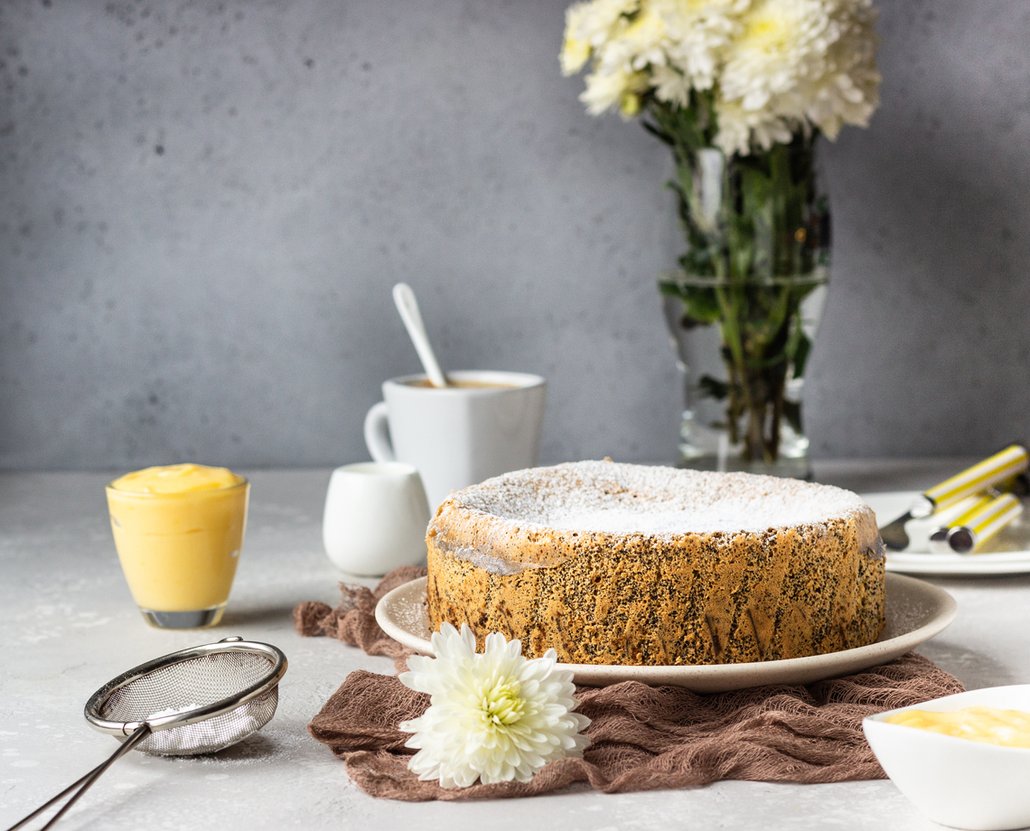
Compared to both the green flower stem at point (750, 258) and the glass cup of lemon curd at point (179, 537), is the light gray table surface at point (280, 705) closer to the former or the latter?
the glass cup of lemon curd at point (179, 537)

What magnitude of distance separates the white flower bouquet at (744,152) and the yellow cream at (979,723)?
2.84 feet

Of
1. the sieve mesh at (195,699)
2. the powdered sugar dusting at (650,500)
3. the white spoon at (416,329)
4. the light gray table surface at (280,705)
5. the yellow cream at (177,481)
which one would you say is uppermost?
the white spoon at (416,329)

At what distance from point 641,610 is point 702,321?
0.78 meters

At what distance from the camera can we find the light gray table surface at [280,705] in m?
0.72

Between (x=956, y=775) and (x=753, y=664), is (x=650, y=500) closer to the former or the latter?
(x=753, y=664)

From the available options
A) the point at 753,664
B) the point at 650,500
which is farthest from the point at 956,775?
the point at 650,500

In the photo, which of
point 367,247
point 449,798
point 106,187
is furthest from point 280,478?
point 449,798

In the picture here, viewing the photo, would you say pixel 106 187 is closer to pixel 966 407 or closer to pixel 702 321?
pixel 702 321

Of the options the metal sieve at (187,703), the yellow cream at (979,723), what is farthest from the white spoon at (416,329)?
the yellow cream at (979,723)

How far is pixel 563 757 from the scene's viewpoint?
0.76 m

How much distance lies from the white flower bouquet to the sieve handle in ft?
3.16

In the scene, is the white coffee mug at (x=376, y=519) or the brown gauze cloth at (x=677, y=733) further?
the white coffee mug at (x=376, y=519)

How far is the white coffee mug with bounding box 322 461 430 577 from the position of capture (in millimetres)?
1286

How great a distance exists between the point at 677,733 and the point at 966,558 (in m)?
0.55
